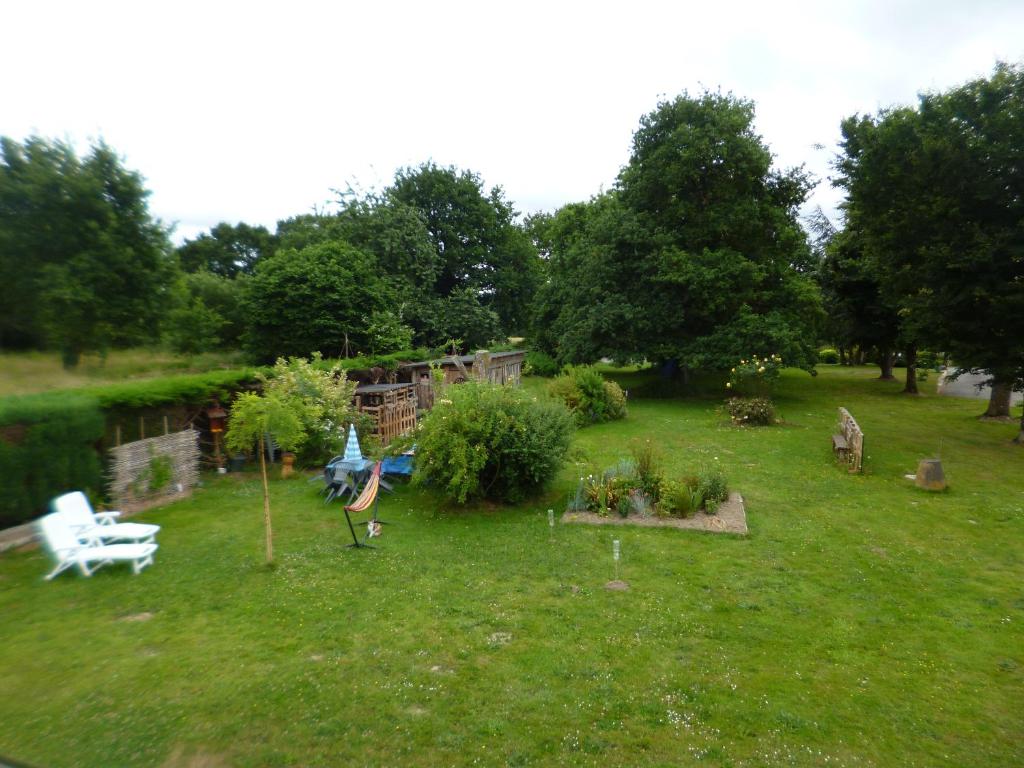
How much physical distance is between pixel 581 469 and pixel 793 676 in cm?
774

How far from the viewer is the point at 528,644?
5684mm

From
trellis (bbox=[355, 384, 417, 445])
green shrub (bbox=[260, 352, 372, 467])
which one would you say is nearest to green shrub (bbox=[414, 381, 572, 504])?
green shrub (bbox=[260, 352, 372, 467])

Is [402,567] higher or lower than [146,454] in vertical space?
lower

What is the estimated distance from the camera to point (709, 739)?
14.0 ft

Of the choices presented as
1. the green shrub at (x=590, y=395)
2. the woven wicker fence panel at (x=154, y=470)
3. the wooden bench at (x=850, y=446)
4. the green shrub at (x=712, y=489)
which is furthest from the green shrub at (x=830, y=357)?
the woven wicker fence panel at (x=154, y=470)

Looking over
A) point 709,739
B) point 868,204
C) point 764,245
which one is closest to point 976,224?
point 868,204

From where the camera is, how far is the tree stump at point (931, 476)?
11312 millimetres

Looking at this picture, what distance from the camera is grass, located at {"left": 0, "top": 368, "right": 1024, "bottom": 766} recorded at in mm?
4254

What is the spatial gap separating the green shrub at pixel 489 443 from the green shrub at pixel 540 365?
21139mm

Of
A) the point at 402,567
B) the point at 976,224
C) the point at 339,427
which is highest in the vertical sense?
the point at 976,224

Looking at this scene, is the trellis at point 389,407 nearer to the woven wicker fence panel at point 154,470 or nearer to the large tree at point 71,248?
the woven wicker fence panel at point 154,470

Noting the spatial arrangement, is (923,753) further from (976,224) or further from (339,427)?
(976,224)

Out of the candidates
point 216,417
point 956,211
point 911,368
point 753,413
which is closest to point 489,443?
point 216,417

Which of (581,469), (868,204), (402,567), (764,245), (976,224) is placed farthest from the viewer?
(764,245)
